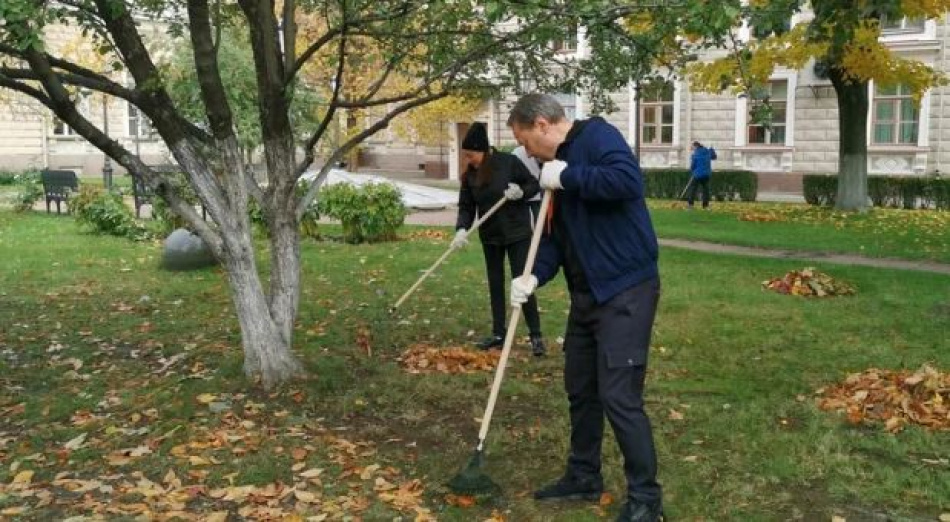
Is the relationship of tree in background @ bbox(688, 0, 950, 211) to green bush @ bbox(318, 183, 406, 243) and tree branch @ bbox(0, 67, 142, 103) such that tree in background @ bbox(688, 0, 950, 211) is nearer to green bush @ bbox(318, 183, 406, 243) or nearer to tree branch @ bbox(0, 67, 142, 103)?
green bush @ bbox(318, 183, 406, 243)

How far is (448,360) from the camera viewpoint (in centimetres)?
674

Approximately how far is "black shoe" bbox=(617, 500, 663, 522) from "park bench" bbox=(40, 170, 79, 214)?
19.1m

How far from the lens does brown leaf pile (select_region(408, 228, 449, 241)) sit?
14.6 meters

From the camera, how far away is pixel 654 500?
3863mm

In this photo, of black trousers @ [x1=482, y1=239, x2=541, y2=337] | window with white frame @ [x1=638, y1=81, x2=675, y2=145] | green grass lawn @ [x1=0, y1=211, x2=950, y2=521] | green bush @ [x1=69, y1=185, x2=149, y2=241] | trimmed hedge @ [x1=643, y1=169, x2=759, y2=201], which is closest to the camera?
green grass lawn @ [x1=0, y1=211, x2=950, y2=521]

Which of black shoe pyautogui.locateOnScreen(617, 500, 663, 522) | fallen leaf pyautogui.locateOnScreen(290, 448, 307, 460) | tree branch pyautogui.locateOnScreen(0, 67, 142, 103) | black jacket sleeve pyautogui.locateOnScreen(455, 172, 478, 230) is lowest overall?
fallen leaf pyautogui.locateOnScreen(290, 448, 307, 460)

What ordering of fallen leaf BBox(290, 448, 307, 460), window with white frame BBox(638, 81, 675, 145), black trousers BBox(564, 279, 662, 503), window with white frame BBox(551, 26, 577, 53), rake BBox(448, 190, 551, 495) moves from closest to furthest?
black trousers BBox(564, 279, 662, 503)
rake BBox(448, 190, 551, 495)
fallen leaf BBox(290, 448, 307, 460)
window with white frame BBox(551, 26, 577, 53)
window with white frame BBox(638, 81, 675, 145)

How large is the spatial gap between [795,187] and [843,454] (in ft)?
85.2

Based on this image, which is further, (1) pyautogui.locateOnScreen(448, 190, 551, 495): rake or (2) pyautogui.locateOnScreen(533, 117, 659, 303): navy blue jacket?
(1) pyautogui.locateOnScreen(448, 190, 551, 495): rake

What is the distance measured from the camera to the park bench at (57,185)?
20391mm

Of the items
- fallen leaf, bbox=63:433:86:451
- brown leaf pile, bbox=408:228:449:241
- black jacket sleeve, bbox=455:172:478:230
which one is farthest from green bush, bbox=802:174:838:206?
fallen leaf, bbox=63:433:86:451

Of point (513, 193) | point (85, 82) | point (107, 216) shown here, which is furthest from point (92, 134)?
point (107, 216)

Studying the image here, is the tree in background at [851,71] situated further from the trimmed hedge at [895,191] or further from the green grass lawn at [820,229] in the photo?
the trimmed hedge at [895,191]

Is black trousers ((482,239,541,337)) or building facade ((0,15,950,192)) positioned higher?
building facade ((0,15,950,192))
